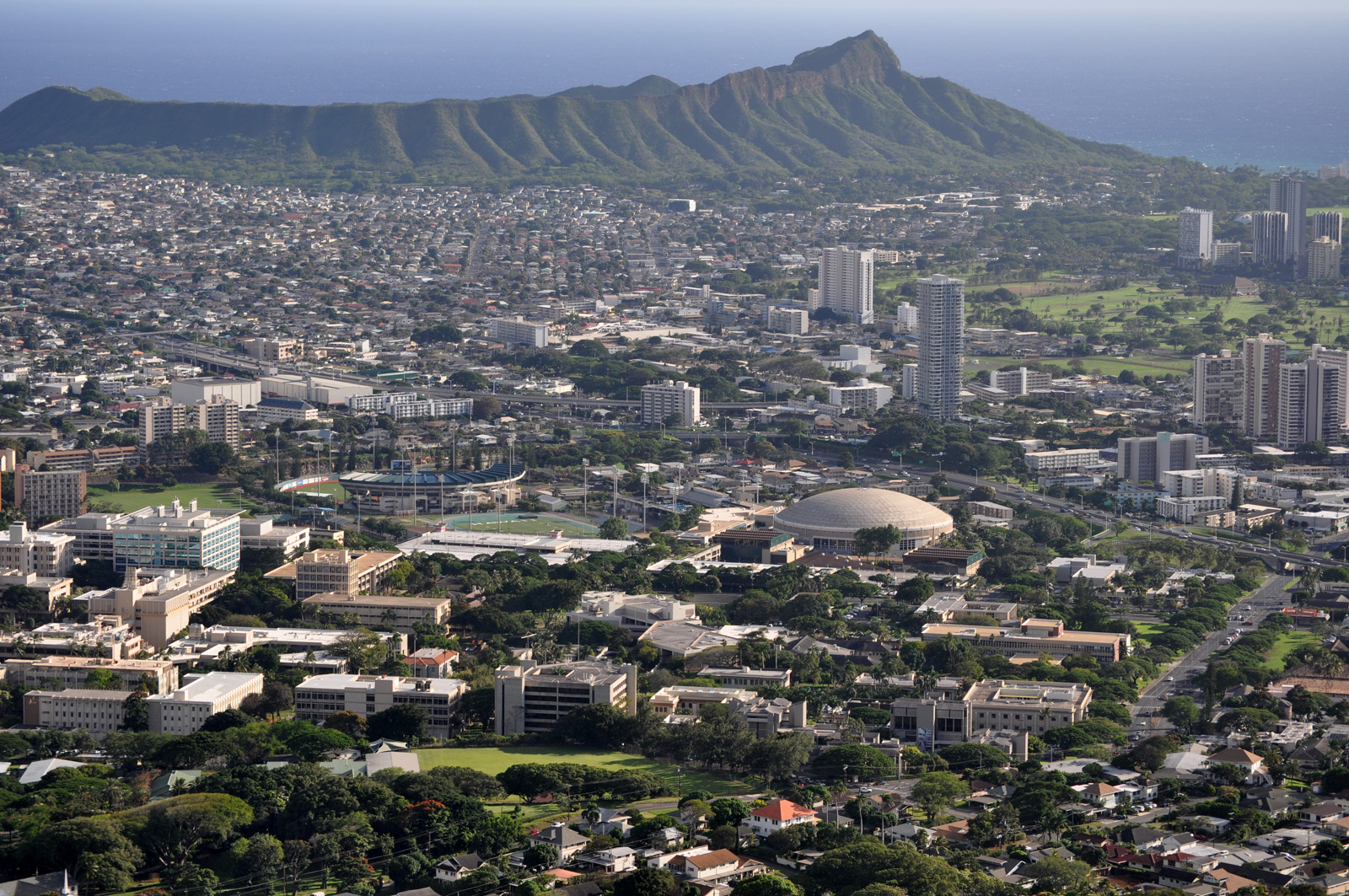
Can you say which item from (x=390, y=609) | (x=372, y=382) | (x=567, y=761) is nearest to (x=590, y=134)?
(x=372, y=382)

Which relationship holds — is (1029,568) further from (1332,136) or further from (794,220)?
(1332,136)

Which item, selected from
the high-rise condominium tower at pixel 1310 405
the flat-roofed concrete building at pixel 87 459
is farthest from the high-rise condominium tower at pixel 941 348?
the flat-roofed concrete building at pixel 87 459

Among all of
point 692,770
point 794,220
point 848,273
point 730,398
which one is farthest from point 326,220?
point 692,770

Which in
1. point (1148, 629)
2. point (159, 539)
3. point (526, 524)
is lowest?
point (1148, 629)

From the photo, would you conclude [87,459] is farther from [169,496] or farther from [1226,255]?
[1226,255]

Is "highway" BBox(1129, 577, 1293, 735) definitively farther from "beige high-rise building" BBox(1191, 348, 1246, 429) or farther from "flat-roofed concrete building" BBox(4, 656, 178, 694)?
"beige high-rise building" BBox(1191, 348, 1246, 429)
